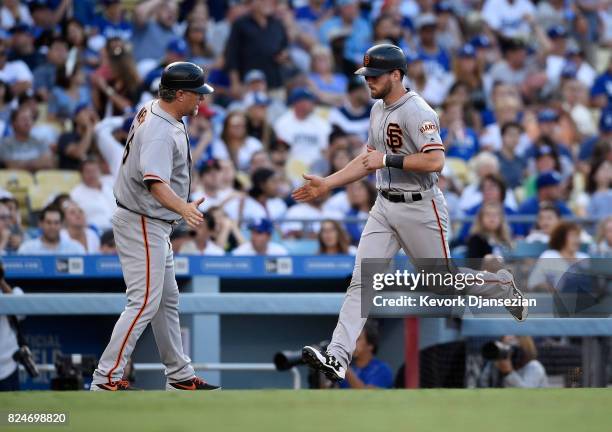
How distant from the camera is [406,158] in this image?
658cm

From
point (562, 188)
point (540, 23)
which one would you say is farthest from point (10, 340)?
point (540, 23)

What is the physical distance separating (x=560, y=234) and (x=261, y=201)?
10.3 feet

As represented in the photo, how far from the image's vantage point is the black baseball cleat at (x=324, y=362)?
21.2ft

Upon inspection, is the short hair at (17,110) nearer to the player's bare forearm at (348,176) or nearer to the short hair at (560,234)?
the short hair at (560,234)

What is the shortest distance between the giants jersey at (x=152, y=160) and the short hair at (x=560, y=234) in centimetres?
402

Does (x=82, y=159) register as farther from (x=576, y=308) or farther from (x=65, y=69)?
(x=576, y=308)

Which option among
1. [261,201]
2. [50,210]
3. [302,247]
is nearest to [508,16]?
[261,201]

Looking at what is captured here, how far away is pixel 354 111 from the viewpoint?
14.2 m

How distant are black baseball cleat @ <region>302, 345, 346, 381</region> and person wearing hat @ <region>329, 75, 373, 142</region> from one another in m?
7.52

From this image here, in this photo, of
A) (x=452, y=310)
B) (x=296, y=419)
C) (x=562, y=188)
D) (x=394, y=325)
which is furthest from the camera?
(x=562, y=188)

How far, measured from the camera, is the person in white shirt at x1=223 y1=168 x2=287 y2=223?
11.6 m

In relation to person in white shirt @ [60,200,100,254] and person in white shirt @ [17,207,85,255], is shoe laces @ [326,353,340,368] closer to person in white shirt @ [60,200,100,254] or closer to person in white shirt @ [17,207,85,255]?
person in white shirt @ [17,207,85,255]

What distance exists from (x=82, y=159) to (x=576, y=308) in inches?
217

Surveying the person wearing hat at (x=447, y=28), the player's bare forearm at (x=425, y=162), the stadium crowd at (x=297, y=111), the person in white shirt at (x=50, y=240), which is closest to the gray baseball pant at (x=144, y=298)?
the player's bare forearm at (x=425, y=162)
